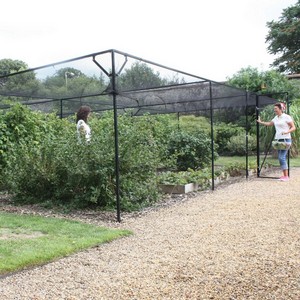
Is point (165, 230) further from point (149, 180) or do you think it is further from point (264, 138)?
point (264, 138)

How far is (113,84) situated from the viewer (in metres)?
4.86

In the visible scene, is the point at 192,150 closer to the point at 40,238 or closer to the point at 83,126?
the point at 83,126

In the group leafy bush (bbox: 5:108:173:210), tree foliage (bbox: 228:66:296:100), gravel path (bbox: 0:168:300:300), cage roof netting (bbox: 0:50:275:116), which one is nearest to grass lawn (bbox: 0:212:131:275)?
gravel path (bbox: 0:168:300:300)

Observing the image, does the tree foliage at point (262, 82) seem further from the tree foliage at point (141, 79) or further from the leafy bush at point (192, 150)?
the tree foliage at point (141, 79)

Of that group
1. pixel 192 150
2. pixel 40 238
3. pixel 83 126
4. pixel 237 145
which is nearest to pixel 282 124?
pixel 192 150

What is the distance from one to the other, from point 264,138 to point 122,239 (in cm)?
973

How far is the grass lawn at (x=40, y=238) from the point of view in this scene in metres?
3.34

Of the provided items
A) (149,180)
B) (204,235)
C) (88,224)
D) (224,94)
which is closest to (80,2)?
(224,94)

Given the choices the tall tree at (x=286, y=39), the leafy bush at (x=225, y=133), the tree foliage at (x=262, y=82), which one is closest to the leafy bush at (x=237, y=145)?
the leafy bush at (x=225, y=133)

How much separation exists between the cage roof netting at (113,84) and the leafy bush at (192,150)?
99 cm

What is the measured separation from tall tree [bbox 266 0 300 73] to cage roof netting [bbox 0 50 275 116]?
20079 millimetres

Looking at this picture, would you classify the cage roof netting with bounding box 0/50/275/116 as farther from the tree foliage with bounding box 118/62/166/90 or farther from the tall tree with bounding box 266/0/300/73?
the tall tree with bounding box 266/0/300/73

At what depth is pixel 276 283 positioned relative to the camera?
110 inches

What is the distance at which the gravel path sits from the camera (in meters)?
2.71
